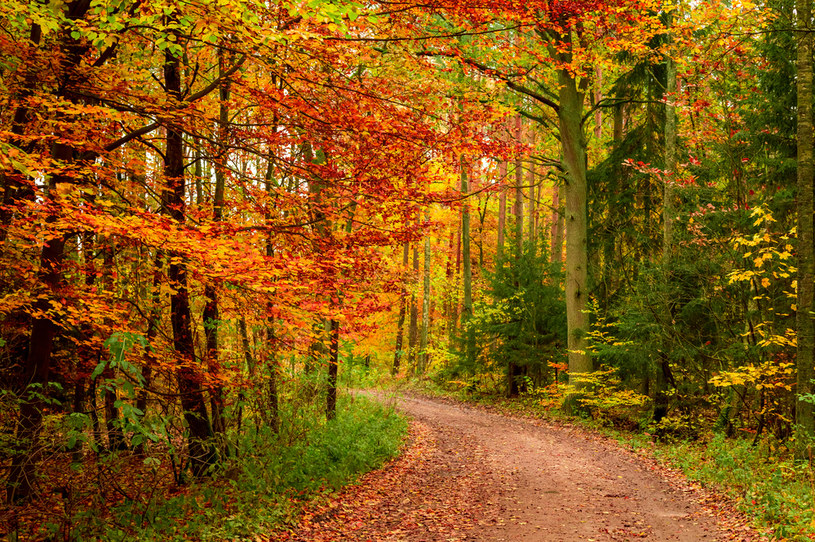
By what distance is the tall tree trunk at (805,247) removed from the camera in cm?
811

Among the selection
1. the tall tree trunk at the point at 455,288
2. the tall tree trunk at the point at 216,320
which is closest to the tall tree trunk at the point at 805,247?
the tall tree trunk at the point at 216,320

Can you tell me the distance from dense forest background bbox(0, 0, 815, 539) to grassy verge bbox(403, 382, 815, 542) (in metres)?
0.47

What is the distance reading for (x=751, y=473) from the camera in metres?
8.13

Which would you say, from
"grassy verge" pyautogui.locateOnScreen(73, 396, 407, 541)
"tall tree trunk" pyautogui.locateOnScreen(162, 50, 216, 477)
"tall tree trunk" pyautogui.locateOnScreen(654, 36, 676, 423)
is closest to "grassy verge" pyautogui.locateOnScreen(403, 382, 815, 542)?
"tall tree trunk" pyautogui.locateOnScreen(654, 36, 676, 423)

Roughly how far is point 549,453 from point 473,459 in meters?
1.55

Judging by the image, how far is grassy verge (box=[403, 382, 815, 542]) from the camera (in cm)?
610

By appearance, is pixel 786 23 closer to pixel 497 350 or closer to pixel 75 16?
pixel 75 16

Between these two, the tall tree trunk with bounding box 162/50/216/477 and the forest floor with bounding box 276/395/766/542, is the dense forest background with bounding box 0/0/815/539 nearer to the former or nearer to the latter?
the tall tree trunk with bounding box 162/50/216/477

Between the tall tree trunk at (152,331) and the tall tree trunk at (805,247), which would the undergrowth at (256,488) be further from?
the tall tree trunk at (805,247)

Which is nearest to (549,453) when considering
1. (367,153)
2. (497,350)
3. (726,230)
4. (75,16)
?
(726,230)

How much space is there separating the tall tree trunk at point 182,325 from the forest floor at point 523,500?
6.97 ft

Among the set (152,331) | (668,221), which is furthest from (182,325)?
(668,221)

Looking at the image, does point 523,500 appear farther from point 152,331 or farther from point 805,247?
point 152,331

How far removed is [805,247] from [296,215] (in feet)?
24.9
